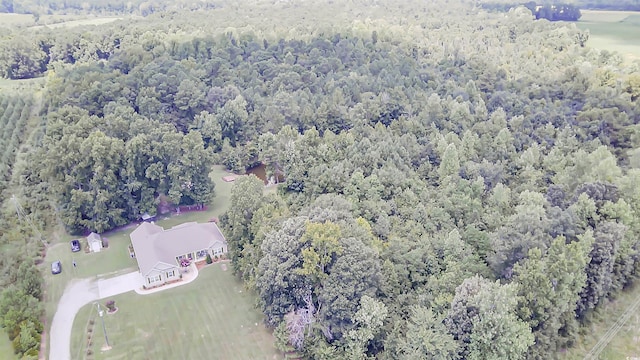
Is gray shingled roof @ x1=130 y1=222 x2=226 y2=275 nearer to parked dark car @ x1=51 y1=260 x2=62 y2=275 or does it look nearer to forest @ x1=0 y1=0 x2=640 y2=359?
forest @ x1=0 y1=0 x2=640 y2=359

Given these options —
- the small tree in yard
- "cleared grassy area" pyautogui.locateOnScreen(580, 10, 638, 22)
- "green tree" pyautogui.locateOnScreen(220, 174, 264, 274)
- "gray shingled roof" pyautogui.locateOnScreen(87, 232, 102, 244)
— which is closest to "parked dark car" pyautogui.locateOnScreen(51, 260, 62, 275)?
"gray shingled roof" pyautogui.locateOnScreen(87, 232, 102, 244)

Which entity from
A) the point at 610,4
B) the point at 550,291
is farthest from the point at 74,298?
the point at 610,4

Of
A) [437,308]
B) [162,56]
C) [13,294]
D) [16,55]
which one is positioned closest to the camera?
[437,308]

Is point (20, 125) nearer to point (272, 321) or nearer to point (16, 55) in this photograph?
point (16, 55)

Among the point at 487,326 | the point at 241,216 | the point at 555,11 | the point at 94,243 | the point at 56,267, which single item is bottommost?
the point at 56,267

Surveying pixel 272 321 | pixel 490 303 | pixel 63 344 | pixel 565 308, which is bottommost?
pixel 63 344

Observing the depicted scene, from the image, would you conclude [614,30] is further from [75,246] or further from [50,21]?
[50,21]

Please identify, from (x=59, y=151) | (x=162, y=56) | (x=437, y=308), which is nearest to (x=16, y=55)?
(x=162, y=56)
